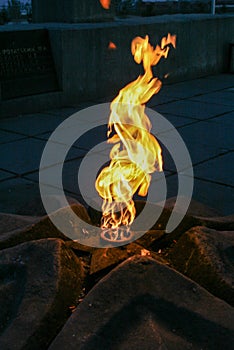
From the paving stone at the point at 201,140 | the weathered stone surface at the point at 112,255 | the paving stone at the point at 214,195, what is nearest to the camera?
the weathered stone surface at the point at 112,255

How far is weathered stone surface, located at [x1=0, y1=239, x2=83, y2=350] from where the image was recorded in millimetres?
2541

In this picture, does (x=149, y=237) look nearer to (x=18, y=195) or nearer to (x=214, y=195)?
(x=214, y=195)

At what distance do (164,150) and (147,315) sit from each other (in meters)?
3.87

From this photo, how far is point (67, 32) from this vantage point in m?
8.51

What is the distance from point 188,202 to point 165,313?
5.92ft

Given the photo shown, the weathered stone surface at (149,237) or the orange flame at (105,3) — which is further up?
the orange flame at (105,3)

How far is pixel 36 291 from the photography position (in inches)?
108

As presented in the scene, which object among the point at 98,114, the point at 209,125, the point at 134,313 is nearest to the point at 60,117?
the point at 98,114

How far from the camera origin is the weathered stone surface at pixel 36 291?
8.34 feet

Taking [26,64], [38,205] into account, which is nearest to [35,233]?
[38,205]

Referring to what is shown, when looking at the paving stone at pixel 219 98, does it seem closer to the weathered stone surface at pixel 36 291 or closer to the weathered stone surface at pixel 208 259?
the weathered stone surface at pixel 208 259

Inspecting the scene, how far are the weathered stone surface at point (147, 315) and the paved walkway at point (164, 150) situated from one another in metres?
1.87

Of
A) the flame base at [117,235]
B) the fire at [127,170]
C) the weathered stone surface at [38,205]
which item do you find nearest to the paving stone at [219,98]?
the weathered stone surface at [38,205]

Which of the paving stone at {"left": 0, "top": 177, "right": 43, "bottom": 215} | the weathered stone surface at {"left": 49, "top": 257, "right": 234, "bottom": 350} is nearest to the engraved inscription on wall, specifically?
the paving stone at {"left": 0, "top": 177, "right": 43, "bottom": 215}
